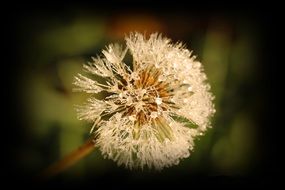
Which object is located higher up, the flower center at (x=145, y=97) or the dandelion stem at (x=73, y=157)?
the flower center at (x=145, y=97)

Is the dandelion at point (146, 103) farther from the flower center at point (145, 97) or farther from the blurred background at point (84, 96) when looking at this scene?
the blurred background at point (84, 96)

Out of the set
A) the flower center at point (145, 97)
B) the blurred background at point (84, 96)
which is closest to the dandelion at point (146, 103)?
the flower center at point (145, 97)

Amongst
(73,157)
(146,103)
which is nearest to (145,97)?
(146,103)

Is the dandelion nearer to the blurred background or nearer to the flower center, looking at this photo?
the flower center

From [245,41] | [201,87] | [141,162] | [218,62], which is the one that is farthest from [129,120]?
[245,41]

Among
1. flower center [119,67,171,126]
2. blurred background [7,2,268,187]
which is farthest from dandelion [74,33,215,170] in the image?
blurred background [7,2,268,187]

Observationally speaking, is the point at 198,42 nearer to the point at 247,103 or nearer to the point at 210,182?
the point at 247,103
